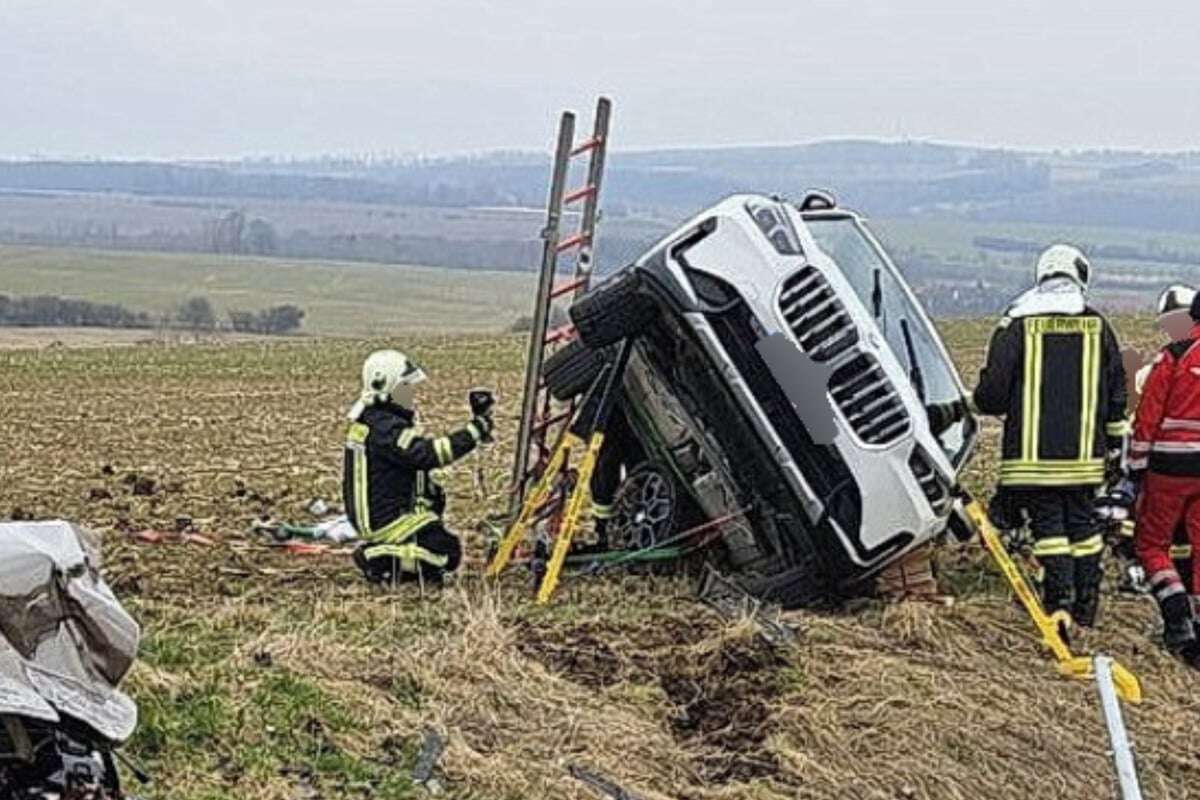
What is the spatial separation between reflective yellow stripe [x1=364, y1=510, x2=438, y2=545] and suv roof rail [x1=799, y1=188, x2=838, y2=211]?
253 cm

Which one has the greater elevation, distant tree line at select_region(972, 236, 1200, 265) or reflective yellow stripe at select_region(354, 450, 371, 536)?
reflective yellow stripe at select_region(354, 450, 371, 536)

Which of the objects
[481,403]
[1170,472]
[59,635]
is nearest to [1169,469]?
[1170,472]

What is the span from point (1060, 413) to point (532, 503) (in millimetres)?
2519

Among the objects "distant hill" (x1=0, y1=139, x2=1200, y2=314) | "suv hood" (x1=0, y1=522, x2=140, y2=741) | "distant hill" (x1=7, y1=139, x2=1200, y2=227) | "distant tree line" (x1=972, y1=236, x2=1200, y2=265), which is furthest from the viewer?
"distant hill" (x1=7, y1=139, x2=1200, y2=227)

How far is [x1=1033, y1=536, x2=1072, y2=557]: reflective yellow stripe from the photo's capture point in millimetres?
8000

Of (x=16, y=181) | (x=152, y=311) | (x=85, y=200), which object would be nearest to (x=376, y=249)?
(x=152, y=311)

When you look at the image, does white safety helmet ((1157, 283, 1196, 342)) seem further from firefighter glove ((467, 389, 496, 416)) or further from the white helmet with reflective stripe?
firefighter glove ((467, 389, 496, 416))

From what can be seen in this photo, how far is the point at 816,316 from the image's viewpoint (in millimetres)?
7711

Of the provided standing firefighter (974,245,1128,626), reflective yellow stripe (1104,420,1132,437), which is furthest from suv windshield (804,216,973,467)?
reflective yellow stripe (1104,420,1132,437)

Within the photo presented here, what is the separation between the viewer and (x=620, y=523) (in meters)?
8.68

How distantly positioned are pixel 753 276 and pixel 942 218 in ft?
353

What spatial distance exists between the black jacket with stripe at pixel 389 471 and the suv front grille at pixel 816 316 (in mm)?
1587

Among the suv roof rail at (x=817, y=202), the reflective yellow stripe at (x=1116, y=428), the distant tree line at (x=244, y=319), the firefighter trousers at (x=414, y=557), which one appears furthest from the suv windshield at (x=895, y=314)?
the distant tree line at (x=244, y=319)

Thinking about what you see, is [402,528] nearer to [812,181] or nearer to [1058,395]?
[1058,395]
